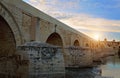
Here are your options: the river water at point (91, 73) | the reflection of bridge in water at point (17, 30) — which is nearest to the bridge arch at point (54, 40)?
the reflection of bridge in water at point (17, 30)

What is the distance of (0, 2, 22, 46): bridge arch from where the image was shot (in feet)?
32.8

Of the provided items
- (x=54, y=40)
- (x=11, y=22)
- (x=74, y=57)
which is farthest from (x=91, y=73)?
(x=54, y=40)

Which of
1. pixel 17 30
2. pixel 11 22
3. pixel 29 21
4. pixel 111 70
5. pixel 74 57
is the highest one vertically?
pixel 29 21

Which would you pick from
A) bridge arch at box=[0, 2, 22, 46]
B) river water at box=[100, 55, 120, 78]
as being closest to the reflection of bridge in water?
bridge arch at box=[0, 2, 22, 46]

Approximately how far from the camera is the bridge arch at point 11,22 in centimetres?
999

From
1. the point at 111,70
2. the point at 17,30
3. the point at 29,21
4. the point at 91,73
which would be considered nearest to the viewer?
the point at 17,30

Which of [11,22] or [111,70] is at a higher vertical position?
[11,22]

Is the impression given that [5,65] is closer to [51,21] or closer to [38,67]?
[38,67]

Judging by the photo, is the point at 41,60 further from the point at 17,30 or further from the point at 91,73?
the point at 91,73

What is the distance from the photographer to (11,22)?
34.7ft

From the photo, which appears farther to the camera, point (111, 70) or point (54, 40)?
point (54, 40)

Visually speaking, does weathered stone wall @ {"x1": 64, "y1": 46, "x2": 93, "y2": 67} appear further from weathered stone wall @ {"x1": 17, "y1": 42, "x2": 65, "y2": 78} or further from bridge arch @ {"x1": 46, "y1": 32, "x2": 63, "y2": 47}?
weathered stone wall @ {"x1": 17, "y1": 42, "x2": 65, "y2": 78}

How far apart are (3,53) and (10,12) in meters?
1.81

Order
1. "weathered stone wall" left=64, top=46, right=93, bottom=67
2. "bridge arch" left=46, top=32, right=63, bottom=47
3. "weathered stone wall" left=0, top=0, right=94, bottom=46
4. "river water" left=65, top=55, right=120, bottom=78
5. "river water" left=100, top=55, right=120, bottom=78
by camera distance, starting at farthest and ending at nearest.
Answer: "bridge arch" left=46, top=32, right=63, bottom=47 < "weathered stone wall" left=64, top=46, right=93, bottom=67 < "river water" left=100, top=55, right=120, bottom=78 < "river water" left=65, top=55, right=120, bottom=78 < "weathered stone wall" left=0, top=0, right=94, bottom=46
